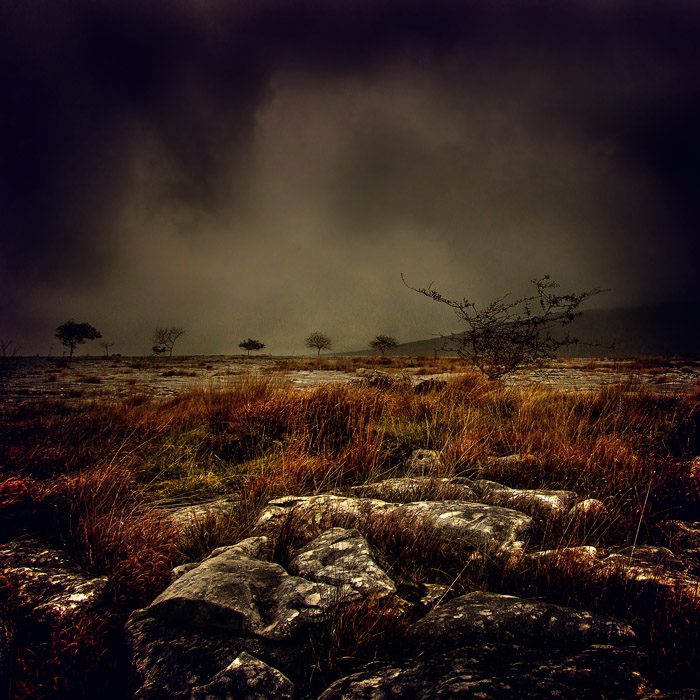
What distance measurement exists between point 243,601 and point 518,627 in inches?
50.8

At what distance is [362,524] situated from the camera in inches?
103

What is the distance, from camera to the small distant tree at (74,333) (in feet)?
243

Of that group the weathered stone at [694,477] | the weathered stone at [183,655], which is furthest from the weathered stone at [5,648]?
the weathered stone at [694,477]

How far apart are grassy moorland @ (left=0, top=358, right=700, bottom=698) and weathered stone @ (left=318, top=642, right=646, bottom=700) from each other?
0.17 m

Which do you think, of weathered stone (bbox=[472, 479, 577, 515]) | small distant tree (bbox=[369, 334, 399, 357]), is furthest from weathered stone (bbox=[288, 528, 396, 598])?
small distant tree (bbox=[369, 334, 399, 357])

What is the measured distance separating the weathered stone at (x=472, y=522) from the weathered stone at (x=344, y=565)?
0.46 meters

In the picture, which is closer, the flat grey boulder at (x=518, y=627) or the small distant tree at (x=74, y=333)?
the flat grey boulder at (x=518, y=627)

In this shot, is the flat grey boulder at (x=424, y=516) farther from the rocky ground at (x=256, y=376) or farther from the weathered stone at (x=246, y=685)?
the rocky ground at (x=256, y=376)

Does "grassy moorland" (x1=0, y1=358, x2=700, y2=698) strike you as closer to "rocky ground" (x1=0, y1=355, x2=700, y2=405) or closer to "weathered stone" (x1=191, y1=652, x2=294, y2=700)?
"weathered stone" (x1=191, y1=652, x2=294, y2=700)

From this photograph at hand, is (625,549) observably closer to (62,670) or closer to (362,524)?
(362,524)

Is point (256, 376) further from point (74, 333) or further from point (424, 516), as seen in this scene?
point (74, 333)

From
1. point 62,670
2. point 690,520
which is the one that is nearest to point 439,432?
point 690,520

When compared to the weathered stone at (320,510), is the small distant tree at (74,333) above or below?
above

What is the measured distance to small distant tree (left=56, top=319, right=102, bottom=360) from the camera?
243 ft
